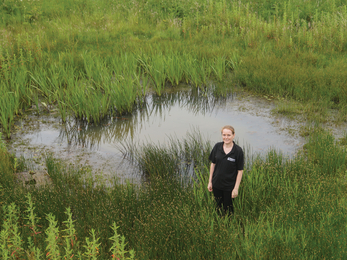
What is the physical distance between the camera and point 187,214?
10.1 feet

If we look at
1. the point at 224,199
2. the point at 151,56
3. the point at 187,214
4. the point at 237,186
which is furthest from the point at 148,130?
the point at 151,56

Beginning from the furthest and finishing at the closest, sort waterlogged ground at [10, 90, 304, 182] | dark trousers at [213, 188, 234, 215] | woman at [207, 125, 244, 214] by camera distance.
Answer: waterlogged ground at [10, 90, 304, 182] → dark trousers at [213, 188, 234, 215] → woman at [207, 125, 244, 214]

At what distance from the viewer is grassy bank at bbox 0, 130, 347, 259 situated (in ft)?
8.76

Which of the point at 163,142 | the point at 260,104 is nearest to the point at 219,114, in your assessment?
the point at 260,104

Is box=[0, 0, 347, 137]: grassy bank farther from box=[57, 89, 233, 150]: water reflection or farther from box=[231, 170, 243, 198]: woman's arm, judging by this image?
box=[231, 170, 243, 198]: woman's arm

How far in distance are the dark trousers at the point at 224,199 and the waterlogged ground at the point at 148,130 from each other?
1360 millimetres

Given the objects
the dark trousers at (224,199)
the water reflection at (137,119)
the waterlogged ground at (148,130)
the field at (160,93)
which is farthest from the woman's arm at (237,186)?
the water reflection at (137,119)

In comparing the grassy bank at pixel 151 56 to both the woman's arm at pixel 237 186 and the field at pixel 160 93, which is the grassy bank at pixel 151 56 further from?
the woman's arm at pixel 237 186

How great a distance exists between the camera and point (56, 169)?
4.34m

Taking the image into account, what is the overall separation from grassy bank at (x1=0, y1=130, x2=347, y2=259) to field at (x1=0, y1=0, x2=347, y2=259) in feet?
0.06

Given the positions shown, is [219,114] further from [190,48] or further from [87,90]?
[190,48]

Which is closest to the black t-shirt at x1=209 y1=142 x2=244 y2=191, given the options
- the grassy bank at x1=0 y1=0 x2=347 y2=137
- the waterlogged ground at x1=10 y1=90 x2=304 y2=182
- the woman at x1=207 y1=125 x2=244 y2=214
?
the woman at x1=207 y1=125 x2=244 y2=214

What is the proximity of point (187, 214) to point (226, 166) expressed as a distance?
0.64 m

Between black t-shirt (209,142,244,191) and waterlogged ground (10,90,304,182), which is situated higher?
black t-shirt (209,142,244,191)
